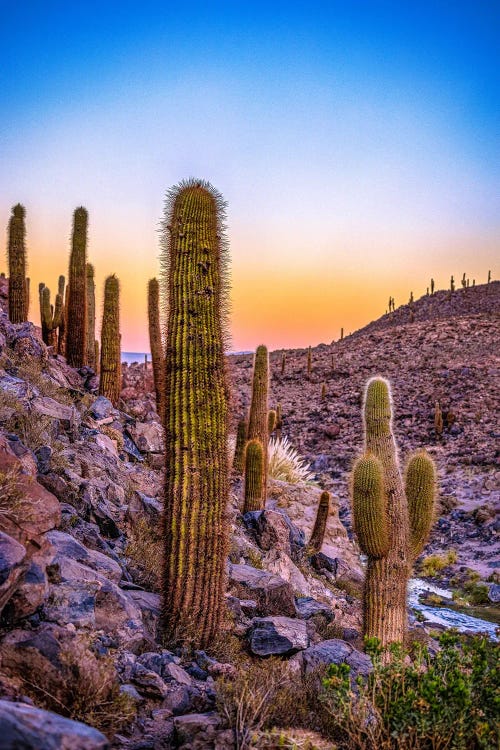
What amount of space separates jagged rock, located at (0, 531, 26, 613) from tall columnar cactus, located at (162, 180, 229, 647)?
1.69 m

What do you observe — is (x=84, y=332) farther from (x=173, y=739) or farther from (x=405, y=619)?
(x=173, y=739)

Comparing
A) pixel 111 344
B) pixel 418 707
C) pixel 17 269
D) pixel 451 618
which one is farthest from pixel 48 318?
pixel 418 707

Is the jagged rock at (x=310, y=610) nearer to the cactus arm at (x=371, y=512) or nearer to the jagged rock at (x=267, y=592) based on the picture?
the jagged rock at (x=267, y=592)

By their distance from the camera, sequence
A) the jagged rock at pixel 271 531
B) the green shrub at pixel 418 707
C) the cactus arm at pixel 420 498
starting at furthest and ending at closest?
the jagged rock at pixel 271 531, the cactus arm at pixel 420 498, the green shrub at pixel 418 707

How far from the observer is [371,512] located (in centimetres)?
676

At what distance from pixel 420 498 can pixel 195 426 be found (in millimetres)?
4242

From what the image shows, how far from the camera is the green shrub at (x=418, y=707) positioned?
3.03 meters

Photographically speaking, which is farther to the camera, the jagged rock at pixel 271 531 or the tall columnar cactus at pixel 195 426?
the jagged rock at pixel 271 531

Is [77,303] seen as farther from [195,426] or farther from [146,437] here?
[195,426]

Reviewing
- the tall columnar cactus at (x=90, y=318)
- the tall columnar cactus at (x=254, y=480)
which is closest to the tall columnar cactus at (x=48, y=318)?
the tall columnar cactus at (x=90, y=318)

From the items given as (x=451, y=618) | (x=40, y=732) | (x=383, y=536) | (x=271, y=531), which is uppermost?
(x=40, y=732)

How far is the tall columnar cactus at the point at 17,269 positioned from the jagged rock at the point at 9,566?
452 inches

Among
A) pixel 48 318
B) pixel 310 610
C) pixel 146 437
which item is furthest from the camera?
pixel 48 318

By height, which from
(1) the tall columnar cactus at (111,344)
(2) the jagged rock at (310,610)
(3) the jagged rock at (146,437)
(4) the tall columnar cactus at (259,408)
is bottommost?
(2) the jagged rock at (310,610)
